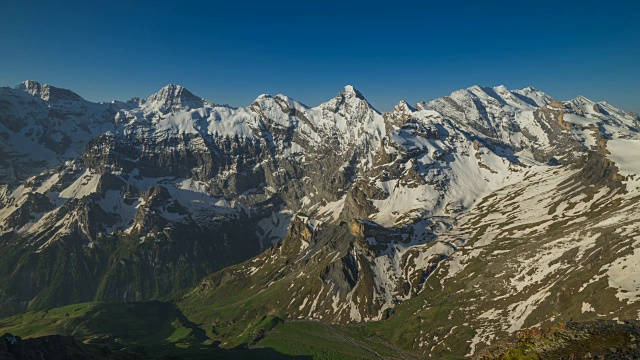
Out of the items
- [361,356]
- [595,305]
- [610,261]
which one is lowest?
[361,356]

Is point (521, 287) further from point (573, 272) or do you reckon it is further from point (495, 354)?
point (495, 354)

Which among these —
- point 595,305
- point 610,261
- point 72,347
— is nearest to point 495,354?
point 595,305

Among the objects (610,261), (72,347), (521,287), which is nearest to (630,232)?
(610,261)

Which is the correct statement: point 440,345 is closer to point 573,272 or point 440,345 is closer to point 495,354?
point 573,272

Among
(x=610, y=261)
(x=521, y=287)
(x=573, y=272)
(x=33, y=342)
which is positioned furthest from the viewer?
(x=521, y=287)

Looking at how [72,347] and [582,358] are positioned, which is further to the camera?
[72,347]

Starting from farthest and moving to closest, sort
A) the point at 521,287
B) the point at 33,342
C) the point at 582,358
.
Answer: the point at 521,287
the point at 33,342
the point at 582,358

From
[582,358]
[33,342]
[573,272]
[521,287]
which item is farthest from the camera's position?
[521,287]

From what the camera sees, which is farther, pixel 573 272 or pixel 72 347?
pixel 573 272

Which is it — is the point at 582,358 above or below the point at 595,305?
above

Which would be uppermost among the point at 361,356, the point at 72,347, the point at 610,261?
the point at 610,261
